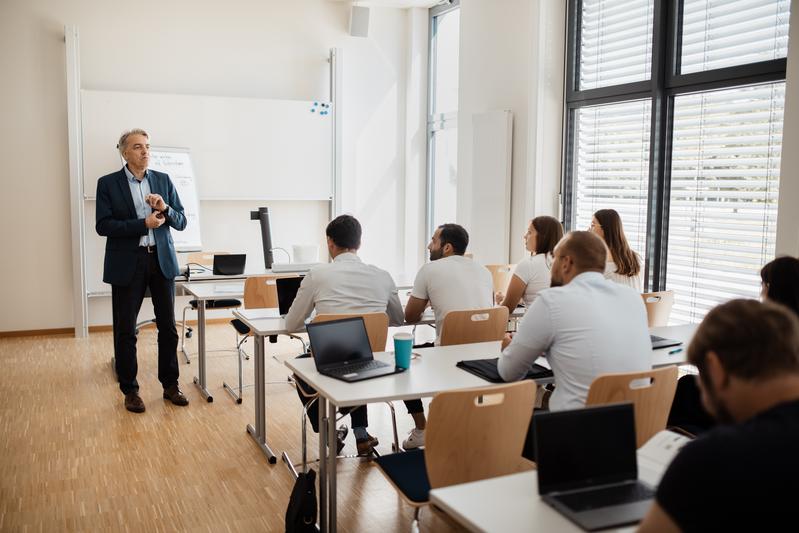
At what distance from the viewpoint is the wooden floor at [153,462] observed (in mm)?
3189

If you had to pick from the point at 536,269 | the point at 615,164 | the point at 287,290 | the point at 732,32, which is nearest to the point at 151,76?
the point at 287,290

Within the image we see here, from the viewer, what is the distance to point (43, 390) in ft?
17.2

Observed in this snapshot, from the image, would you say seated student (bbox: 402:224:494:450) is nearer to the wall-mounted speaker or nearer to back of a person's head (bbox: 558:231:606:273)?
back of a person's head (bbox: 558:231:606:273)

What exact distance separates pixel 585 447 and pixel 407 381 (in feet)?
3.59

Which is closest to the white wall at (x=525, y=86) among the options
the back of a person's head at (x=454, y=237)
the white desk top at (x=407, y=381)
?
the back of a person's head at (x=454, y=237)

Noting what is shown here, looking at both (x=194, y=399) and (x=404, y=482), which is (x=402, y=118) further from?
(x=404, y=482)

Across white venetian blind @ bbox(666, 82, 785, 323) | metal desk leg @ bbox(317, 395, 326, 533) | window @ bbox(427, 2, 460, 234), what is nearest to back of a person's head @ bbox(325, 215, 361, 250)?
metal desk leg @ bbox(317, 395, 326, 533)

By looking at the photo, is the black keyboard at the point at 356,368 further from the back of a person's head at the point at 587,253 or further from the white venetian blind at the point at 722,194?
the white venetian blind at the point at 722,194

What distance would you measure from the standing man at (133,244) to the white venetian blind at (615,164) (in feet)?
11.2

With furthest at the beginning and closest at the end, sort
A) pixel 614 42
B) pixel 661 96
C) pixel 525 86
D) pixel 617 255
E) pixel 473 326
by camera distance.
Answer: pixel 525 86 < pixel 614 42 < pixel 661 96 < pixel 617 255 < pixel 473 326

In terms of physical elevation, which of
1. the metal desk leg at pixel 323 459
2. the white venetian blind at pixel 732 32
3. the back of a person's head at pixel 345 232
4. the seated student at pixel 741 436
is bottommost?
the metal desk leg at pixel 323 459

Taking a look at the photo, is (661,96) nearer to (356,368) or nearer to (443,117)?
(443,117)

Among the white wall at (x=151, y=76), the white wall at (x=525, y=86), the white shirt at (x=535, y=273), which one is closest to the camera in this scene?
the white shirt at (x=535, y=273)

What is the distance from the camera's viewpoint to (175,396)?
4859mm
